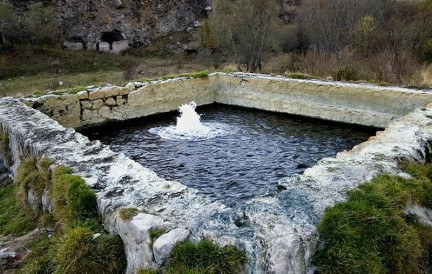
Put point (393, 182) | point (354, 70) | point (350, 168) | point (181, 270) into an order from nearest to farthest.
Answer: point (181, 270) < point (393, 182) < point (350, 168) < point (354, 70)

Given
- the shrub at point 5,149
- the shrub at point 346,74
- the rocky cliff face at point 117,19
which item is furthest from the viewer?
the rocky cliff face at point 117,19

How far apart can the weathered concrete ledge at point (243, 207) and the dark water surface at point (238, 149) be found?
1.37 m

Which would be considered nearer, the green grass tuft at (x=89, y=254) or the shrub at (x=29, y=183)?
the green grass tuft at (x=89, y=254)

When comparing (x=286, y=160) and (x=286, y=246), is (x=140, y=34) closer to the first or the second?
(x=286, y=160)

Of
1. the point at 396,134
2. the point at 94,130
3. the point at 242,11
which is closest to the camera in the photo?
the point at 396,134

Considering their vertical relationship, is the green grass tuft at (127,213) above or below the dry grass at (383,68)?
below

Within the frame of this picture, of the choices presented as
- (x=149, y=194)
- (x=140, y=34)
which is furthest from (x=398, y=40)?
(x=140, y=34)

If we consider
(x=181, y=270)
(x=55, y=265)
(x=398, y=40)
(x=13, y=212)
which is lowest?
(x=13, y=212)

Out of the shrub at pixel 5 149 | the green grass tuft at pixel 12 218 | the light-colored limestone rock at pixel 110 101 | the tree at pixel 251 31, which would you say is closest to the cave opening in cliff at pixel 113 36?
the tree at pixel 251 31

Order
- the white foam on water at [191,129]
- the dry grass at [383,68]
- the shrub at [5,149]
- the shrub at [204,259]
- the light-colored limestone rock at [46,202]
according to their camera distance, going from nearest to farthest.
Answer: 1. the shrub at [204,259]
2. the light-colored limestone rock at [46,202]
3. the shrub at [5,149]
4. the white foam on water at [191,129]
5. the dry grass at [383,68]

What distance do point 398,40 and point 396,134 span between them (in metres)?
12.1

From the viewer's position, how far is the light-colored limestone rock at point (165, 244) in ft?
9.24

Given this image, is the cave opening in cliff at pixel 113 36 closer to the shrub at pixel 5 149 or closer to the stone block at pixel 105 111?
the stone block at pixel 105 111

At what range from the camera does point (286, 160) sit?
6457 mm
